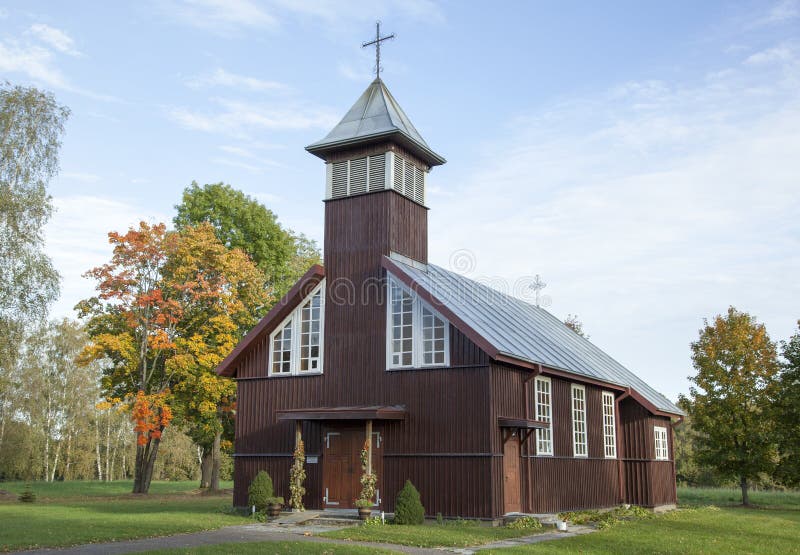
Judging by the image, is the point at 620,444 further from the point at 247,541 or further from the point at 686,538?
the point at 247,541

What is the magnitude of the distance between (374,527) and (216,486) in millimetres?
22546

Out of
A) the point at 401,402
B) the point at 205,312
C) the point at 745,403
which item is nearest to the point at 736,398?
the point at 745,403

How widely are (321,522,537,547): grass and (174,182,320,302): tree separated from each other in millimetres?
21900

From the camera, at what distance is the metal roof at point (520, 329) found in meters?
20.6

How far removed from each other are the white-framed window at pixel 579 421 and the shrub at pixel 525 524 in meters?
5.03

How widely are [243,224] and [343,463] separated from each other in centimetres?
2042

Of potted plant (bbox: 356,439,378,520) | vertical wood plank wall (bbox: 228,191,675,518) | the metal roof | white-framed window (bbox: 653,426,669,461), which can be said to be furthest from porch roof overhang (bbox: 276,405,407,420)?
white-framed window (bbox: 653,426,669,461)

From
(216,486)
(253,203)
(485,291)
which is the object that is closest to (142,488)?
(216,486)

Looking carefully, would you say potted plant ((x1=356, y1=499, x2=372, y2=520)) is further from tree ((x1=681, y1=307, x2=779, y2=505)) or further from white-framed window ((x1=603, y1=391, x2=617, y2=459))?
tree ((x1=681, y1=307, x2=779, y2=505))

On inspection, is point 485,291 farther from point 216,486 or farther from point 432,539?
point 216,486

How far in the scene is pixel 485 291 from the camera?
28.5 m

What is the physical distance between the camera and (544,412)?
22.3 meters

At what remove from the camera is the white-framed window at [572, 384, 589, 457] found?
23.8 meters

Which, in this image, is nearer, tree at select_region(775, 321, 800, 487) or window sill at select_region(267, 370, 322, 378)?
window sill at select_region(267, 370, 322, 378)
